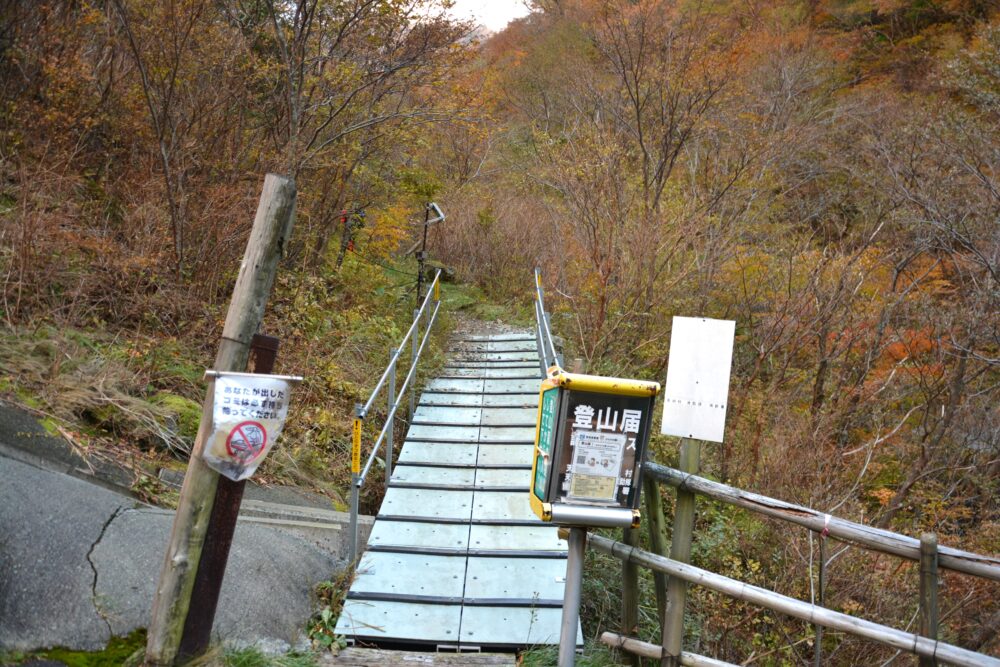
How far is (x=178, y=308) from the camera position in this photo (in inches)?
341

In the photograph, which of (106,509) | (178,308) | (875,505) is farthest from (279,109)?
(875,505)

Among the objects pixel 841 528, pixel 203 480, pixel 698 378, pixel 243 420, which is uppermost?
pixel 698 378

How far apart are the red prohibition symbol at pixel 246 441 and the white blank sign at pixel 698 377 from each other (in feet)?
6.11

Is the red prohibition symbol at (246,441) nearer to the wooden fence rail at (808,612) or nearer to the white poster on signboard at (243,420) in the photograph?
the white poster on signboard at (243,420)

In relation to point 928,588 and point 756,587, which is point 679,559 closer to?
point 756,587

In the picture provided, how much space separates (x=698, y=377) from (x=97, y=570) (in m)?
3.43

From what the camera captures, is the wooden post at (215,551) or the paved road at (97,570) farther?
the paved road at (97,570)

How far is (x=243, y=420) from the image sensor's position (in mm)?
3395

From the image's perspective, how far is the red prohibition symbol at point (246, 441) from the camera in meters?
3.39

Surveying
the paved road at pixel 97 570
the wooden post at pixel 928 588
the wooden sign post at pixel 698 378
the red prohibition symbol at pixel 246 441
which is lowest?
the paved road at pixel 97 570

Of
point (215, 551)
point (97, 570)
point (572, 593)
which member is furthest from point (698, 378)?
point (97, 570)

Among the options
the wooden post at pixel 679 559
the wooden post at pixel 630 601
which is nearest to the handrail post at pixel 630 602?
the wooden post at pixel 630 601

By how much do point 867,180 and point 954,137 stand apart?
2.39 metres

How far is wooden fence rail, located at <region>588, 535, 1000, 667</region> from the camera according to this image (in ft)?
9.43
